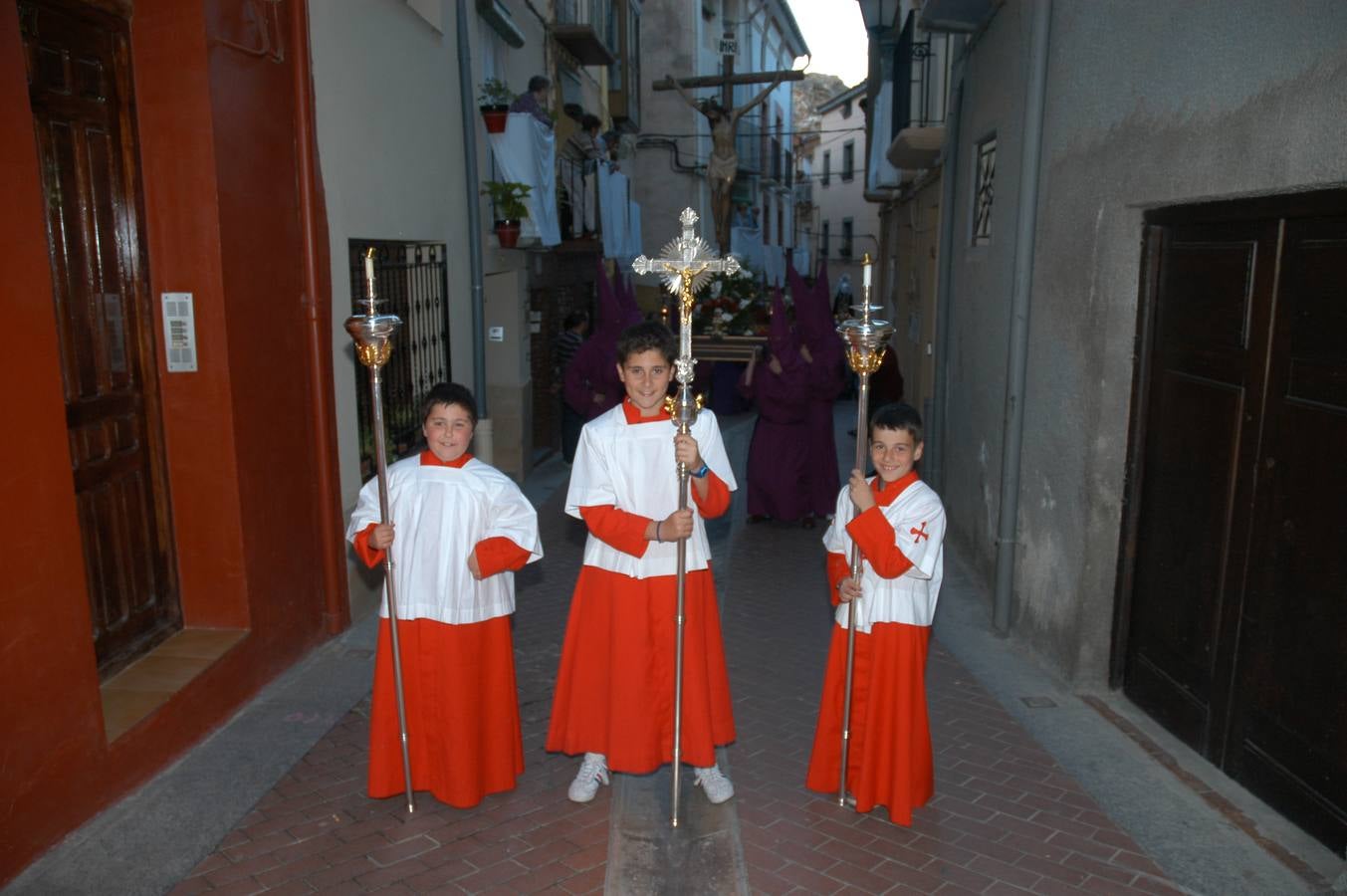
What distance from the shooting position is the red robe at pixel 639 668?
4.32 metres

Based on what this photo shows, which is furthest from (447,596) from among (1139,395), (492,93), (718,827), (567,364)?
(492,93)

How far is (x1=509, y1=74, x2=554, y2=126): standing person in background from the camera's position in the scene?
34.3 ft

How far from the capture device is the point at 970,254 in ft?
27.9

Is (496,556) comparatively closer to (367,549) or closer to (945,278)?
(367,549)

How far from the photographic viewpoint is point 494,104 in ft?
33.3

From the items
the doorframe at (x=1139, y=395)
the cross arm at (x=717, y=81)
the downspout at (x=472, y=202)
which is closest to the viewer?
the doorframe at (x=1139, y=395)

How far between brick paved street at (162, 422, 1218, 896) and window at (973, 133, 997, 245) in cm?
408

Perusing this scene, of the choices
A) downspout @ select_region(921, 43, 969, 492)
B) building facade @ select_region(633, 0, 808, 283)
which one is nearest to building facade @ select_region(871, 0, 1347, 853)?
downspout @ select_region(921, 43, 969, 492)

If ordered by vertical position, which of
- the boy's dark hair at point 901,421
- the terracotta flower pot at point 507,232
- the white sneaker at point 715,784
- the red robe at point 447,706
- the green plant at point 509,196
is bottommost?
the white sneaker at point 715,784

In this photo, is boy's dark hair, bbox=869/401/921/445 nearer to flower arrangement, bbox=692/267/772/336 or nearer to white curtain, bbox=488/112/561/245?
white curtain, bbox=488/112/561/245

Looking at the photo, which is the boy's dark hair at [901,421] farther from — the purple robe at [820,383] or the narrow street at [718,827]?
the purple robe at [820,383]

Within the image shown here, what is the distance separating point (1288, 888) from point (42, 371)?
486 cm

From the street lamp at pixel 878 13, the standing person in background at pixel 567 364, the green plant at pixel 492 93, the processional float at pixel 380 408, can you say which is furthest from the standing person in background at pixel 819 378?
the processional float at pixel 380 408

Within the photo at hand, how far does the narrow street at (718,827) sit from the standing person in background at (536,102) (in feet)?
21.6
